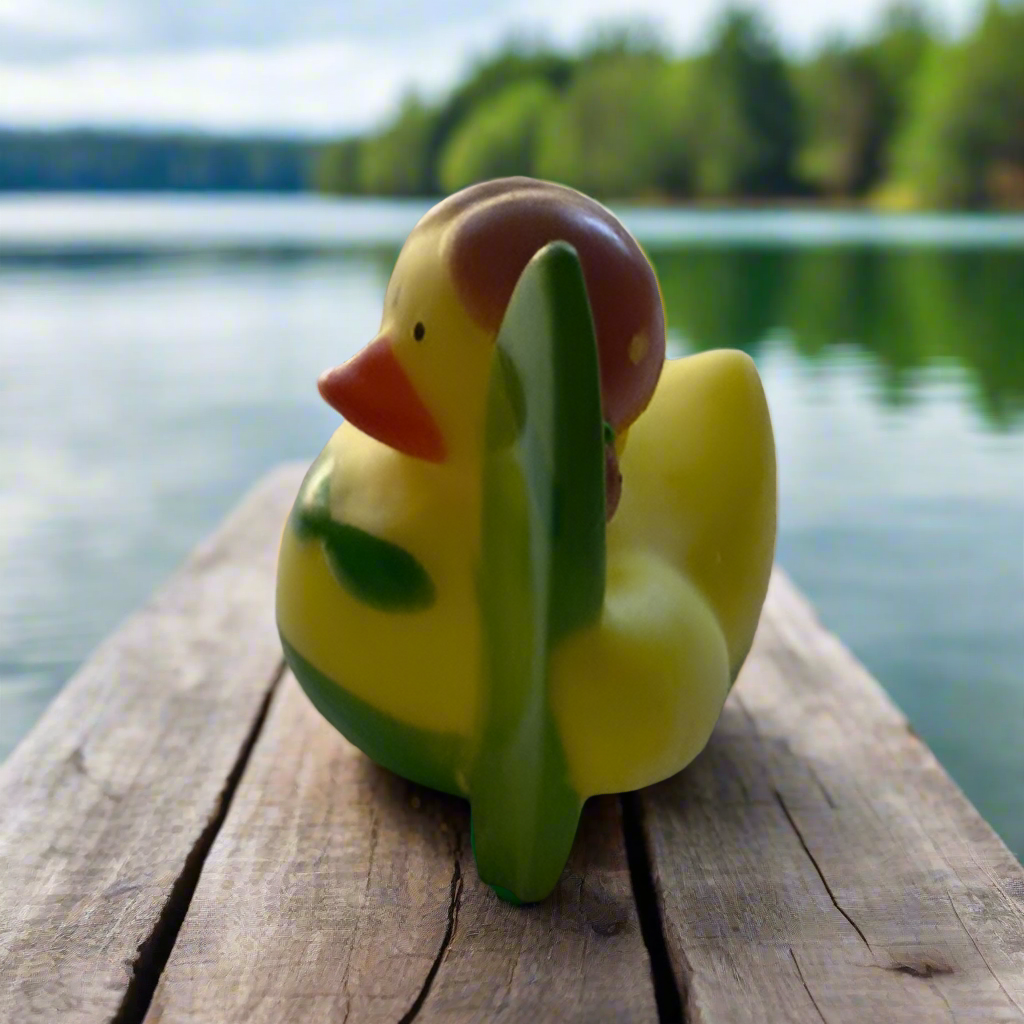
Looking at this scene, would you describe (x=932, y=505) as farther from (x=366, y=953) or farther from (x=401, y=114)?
(x=401, y=114)

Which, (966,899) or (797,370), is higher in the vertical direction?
(966,899)

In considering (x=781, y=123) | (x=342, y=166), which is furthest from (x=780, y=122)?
(x=342, y=166)

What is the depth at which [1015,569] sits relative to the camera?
7.77 ft

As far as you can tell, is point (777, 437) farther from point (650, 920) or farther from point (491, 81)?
point (491, 81)

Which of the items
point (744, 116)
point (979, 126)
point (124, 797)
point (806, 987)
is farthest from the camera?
point (744, 116)

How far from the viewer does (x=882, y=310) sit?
6645mm

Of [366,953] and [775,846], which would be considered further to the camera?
[775,846]

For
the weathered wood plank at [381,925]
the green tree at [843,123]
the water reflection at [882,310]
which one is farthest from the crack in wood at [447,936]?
the green tree at [843,123]

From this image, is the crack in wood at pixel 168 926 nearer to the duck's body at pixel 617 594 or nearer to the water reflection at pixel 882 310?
the duck's body at pixel 617 594

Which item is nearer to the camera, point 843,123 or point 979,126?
point 979,126

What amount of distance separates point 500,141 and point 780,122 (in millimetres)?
6085

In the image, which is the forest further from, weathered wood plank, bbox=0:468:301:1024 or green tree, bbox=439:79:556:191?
weathered wood plank, bbox=0:468:301:1024

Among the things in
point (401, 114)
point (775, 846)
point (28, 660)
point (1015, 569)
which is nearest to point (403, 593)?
point (775, 846)

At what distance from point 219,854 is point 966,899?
0.60 m
